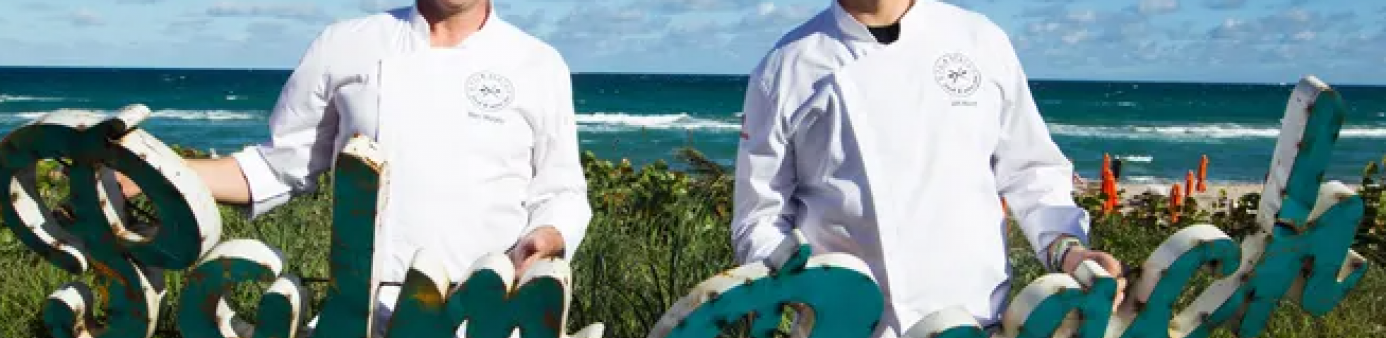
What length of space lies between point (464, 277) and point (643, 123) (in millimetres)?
29277

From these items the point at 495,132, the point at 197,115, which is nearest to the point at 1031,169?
the point at 495,132

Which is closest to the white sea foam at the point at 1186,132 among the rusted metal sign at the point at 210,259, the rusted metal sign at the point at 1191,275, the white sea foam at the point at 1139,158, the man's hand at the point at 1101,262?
the white sea foam at the point at 1139,158

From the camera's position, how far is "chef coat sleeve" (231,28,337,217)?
2738 mm

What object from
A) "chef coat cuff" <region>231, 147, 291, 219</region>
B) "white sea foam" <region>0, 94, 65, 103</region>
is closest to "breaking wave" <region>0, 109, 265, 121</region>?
"white sea foam" <region>0, 94, 65, 103</region>

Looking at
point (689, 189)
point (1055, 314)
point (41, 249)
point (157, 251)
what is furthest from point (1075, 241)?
point (689, 189)

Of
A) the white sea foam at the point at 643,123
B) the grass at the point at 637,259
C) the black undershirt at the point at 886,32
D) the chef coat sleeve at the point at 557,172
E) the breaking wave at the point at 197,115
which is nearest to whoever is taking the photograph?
the black undershirt at the point at 886,32

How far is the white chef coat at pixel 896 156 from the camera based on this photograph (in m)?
2.58

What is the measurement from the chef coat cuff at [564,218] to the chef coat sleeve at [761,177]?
324mm

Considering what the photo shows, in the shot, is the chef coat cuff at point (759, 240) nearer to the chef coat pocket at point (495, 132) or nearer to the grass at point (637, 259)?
the chef coat pocket at point (495, 132)

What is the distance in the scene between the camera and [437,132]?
2.70 m

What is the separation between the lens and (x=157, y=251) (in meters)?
2.38

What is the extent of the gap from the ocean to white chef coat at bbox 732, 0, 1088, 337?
11.4m

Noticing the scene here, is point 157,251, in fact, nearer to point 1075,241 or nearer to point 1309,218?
point 1075,241

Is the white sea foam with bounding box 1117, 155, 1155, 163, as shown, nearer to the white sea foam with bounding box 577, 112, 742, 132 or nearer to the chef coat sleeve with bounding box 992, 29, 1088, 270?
the white sea foam with bounding box 577, 112, 742, 132
